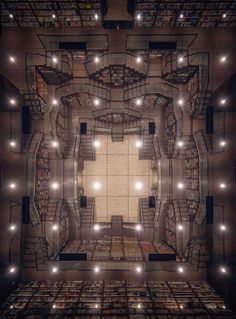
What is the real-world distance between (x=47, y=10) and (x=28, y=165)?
9.14 meters

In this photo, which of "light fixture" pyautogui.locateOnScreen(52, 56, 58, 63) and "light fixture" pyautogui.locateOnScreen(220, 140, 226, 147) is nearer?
"light fixture" pyautogui.locateOnScreen(220, 140, 226, 147)

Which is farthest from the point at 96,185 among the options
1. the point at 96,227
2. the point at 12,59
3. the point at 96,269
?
the point at 12,59

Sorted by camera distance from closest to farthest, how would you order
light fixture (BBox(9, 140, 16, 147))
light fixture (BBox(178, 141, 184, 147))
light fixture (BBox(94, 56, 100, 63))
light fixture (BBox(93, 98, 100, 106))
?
light fixture (BBox(9, 140, 16, 147)), light fixture (BBox(94, 56, 100, 63)), light fixture (BBox(178, 141, 184, 147)), light fixture (BBox(93, 98, 100, 106))

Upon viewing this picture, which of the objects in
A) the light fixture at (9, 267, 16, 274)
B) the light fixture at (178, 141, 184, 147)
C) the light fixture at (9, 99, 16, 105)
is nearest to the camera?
the light fixture at (9, 267, 16, 274)

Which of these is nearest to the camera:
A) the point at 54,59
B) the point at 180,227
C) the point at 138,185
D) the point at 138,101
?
the point at 54,59

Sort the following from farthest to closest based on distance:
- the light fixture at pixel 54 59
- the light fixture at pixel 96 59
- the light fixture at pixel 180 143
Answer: the light fixture at pixel 180 143 → the light fixture at pixel 96 59 → the light fixture at pixel 54 59

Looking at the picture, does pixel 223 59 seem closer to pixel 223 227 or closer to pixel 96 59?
pixel 96 59

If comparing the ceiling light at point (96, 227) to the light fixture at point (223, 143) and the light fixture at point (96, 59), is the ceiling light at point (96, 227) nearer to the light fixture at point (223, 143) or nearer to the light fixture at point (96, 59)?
the light fixture at point (223, 143)

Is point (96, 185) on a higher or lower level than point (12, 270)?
higher

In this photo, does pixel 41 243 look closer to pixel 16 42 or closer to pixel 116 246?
pixel 116 246

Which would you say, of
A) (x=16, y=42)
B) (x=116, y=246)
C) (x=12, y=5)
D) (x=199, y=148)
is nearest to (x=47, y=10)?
(x=12, y=5)

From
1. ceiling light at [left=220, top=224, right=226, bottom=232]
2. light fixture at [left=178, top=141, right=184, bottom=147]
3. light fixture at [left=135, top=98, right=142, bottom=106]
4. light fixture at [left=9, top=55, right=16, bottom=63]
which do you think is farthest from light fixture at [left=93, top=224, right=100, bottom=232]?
light fixture at [left=9, top=55, right=16, bottom=63]

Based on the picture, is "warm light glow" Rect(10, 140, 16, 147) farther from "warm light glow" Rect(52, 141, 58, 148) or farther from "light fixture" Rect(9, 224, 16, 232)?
"light fixture" Rect(9, 224, 16, 232)

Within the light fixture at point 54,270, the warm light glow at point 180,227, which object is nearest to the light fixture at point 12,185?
the light fixture at point 54,270
